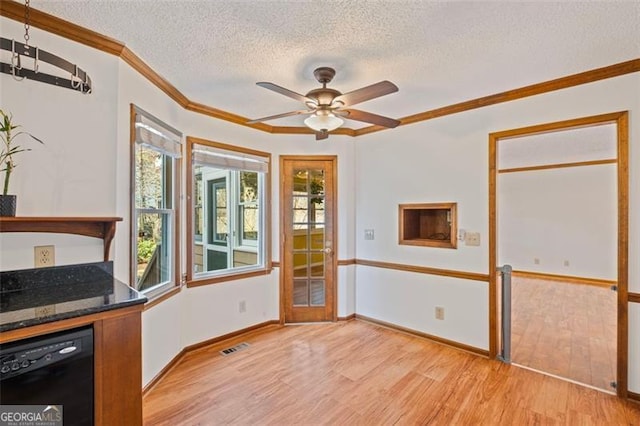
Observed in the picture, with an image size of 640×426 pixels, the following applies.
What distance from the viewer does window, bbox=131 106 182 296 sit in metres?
2.37

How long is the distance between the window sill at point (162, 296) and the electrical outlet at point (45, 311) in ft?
3.22

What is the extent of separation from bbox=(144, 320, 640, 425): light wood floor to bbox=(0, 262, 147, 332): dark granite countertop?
1037 mm

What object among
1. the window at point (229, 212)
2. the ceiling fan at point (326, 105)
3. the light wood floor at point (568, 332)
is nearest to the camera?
the ceiling fan at point (326, 105)

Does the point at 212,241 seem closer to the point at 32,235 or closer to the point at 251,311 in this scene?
the point at 251,311

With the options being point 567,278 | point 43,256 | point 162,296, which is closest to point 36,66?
point 43,256

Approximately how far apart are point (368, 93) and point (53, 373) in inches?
84.1

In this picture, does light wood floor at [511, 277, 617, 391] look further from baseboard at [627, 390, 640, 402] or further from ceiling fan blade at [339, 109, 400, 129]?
ceiling fan blade at [339, 109, 400, 129]

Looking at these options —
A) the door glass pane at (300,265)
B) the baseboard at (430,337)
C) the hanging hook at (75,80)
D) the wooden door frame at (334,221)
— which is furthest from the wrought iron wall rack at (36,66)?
the baseboard at (430,337)

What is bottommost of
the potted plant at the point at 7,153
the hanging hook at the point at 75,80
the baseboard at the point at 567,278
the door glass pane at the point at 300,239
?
the baseboard at the point at 567,278

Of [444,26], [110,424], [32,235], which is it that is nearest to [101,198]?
[32,235]

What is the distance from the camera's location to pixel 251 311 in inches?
146

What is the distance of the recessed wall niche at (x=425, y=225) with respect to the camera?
349 cm

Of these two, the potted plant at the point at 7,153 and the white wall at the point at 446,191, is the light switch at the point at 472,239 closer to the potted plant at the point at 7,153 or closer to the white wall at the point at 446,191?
the white wall at the point at 446,191

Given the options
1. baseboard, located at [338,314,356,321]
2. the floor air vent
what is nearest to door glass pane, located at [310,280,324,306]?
baseboard, located at [338,314,356,321]
